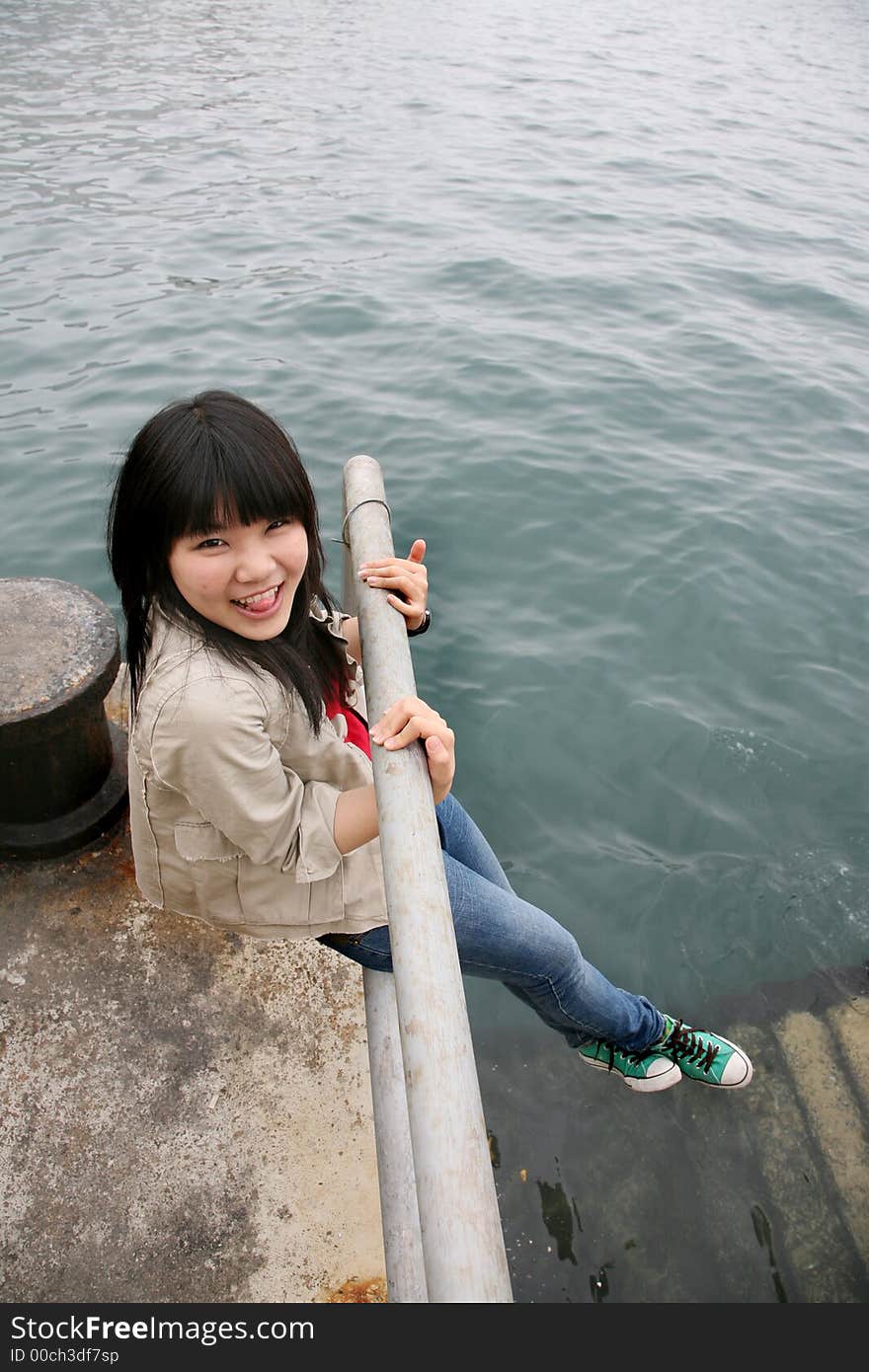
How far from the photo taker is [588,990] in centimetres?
298

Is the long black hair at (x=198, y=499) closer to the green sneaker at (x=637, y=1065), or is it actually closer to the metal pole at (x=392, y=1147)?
the metal pole at (x=392, y=1147)

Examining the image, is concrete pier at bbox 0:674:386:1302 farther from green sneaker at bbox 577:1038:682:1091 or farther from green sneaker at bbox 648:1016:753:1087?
green sneaker at bbox 648:1016:753:1087

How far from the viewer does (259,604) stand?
6.84 feet

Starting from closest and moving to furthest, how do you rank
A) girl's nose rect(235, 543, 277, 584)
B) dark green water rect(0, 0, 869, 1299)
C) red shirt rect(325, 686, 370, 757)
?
girl's nose rect(235, 543, 277, 584)
red shirt rect(325, 686, 370, 757)
dark green water rect(0, 0, 869, 1299)

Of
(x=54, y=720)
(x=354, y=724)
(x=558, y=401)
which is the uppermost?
(x=354, y=724)

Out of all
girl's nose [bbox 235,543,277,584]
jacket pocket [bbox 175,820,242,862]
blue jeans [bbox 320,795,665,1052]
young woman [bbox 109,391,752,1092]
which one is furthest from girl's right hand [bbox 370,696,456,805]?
blue jeans [bbox 320,795,665,1052]

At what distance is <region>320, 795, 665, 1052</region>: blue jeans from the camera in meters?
2.51

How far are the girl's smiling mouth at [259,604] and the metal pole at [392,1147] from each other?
18cm

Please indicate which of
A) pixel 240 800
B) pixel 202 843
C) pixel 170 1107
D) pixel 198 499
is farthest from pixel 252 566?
pixel 170 1107

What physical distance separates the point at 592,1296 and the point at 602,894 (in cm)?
166

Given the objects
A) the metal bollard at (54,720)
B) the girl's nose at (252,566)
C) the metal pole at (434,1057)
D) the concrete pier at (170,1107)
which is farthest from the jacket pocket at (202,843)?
the metal bollard at (54,720)

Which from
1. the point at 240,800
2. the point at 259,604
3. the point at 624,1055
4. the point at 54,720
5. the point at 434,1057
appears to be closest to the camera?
the point at 434,1057

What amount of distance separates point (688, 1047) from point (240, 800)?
2.24 m

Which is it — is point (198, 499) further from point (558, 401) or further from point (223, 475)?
point (558, 401)
